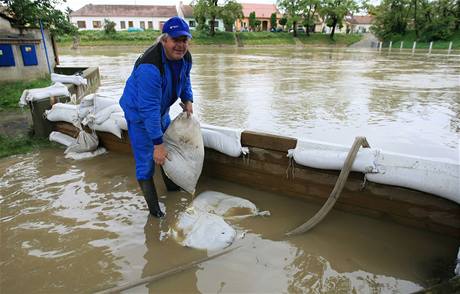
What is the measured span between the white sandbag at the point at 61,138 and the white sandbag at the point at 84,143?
0.22 metres

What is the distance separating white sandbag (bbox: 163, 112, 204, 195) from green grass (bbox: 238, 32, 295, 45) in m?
50.3

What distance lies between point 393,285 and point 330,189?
1.03 m

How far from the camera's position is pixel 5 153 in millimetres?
4980

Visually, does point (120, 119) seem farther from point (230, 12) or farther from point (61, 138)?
point (230, 12)

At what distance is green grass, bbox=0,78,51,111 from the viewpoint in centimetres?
766

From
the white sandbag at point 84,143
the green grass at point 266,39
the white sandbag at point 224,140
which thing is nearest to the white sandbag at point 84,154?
the white sandbag at point 84,143

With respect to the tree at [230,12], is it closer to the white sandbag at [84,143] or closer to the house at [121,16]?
the house at [121,16]

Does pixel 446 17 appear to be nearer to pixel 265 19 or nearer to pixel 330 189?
pixel 265 19

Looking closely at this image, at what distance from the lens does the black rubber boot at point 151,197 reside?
3.29 meters

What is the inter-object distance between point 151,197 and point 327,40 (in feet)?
189

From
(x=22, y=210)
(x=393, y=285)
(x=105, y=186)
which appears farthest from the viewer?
(x=105, y=186)

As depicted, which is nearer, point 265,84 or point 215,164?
point 215,164

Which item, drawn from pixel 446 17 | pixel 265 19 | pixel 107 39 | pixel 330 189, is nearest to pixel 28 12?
pixel 330 189

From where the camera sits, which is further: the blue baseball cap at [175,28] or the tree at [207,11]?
the tree at [207,11]
